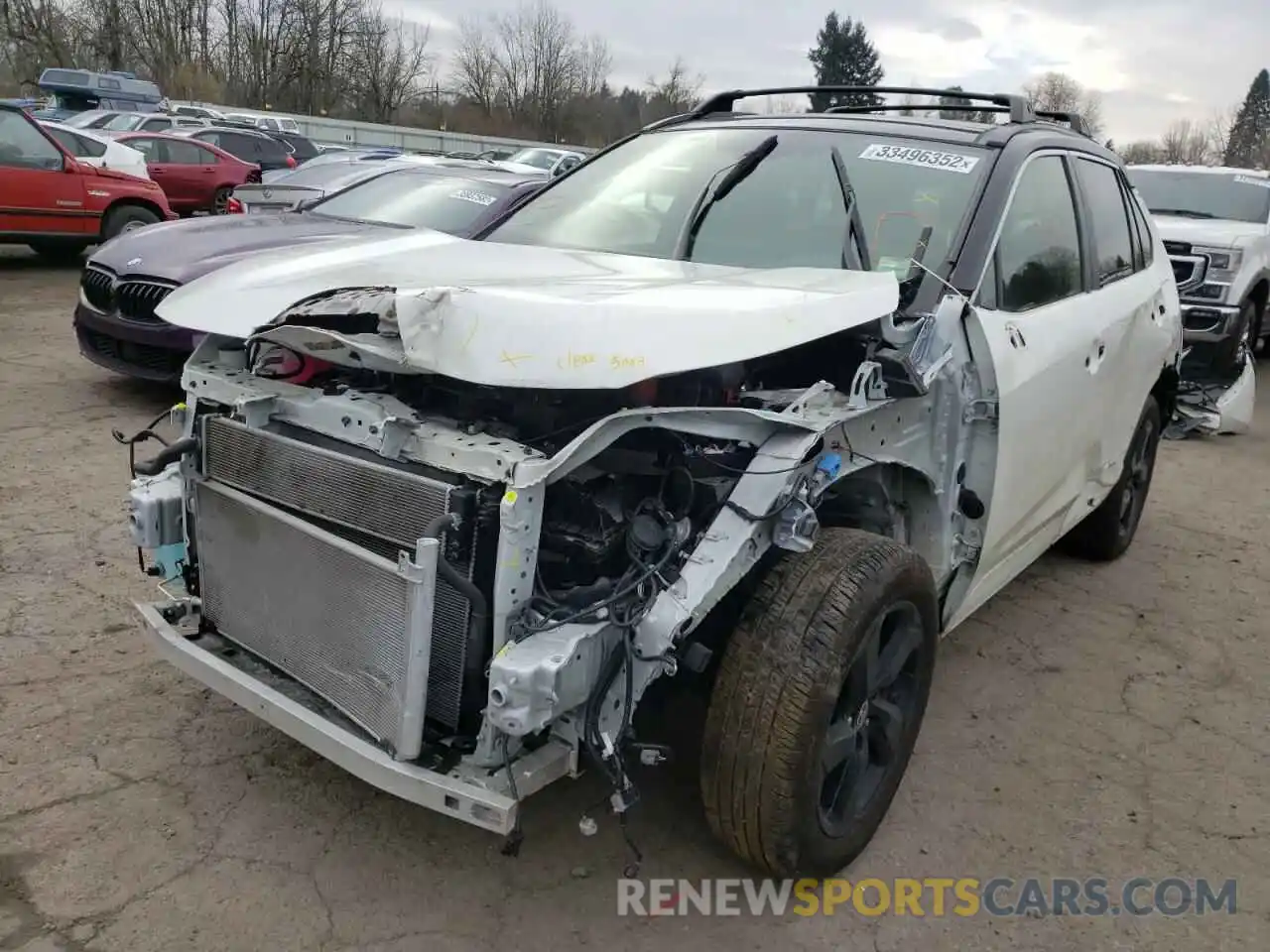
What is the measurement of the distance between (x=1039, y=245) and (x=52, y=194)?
437 inches

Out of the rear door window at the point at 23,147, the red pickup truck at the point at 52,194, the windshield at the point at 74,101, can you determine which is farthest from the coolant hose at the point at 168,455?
the windshield at the point at 74,101

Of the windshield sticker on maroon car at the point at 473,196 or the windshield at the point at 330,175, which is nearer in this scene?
the windshield sticker on maroon car at the point at 473,196

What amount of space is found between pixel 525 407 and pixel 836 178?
1.52m

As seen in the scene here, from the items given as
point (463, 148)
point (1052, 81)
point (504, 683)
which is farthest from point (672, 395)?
point (1052, 81)

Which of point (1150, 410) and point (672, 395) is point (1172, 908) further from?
point (1150, 410)

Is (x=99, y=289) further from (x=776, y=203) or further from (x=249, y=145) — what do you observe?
(x=249, y=145)

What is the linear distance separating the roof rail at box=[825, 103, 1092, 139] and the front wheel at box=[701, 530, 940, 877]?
2.08 meters

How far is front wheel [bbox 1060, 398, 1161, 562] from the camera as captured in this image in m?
4.92

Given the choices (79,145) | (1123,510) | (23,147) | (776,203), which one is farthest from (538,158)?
(776,203)

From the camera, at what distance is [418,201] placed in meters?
7.34

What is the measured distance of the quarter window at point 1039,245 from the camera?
3.28 metres

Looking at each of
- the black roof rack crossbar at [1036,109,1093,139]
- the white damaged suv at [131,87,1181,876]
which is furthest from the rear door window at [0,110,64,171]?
the black roof rack crossbar at [1036,109,1093,139]

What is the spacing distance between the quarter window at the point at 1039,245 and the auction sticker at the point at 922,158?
19cm

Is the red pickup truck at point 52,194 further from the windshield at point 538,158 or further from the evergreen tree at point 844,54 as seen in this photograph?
the evergreen tree at point 844,54
